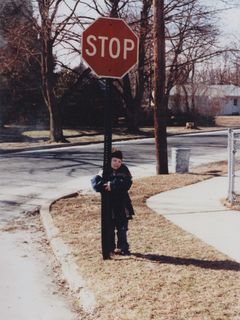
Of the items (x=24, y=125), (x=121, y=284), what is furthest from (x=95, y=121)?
(x=121, y=284)

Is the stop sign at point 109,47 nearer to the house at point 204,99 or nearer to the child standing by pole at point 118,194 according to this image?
the child standing by pole at point 118,194

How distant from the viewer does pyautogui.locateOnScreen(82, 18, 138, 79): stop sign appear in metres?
5.64

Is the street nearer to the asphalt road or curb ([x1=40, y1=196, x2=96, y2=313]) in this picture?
the asphalt road

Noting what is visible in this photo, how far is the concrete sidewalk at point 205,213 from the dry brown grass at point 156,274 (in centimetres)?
25

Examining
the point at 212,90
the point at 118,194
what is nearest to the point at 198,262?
the point at 118,194

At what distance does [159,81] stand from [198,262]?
8672mm

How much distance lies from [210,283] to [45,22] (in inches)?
861

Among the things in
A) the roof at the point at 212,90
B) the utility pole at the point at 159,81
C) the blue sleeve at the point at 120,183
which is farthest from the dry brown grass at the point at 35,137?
the roof at the point at 212,90

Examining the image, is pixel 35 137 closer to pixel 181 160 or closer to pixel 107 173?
pixel 181 160

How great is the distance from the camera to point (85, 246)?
22.0 ft

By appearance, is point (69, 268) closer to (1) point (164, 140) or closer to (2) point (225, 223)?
(2) point (225, 223)

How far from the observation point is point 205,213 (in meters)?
8.77

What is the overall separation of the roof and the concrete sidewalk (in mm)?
47743

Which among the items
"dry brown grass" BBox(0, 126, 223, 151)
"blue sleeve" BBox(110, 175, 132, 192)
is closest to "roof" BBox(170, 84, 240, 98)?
"dry brown grass" BBox(0, 126, 223, 151)
